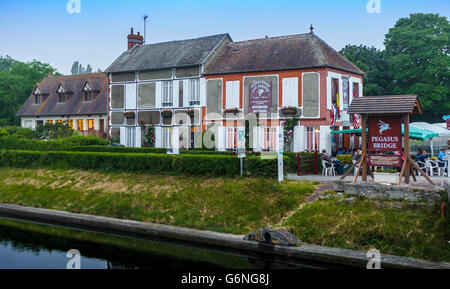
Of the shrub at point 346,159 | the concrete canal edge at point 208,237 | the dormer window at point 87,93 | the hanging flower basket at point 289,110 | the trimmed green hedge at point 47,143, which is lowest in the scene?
the concrete canal edge at point 208,237

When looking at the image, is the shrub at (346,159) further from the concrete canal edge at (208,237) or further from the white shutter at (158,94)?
the white shutter at (158,94)

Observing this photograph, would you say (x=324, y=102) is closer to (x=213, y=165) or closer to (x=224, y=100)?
(x=224, y=100)

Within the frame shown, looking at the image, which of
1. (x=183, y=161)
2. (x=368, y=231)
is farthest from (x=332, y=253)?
(x=183, y=161)

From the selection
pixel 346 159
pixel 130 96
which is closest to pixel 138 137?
pixel 130 96

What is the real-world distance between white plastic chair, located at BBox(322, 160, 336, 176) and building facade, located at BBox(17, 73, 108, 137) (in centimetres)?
2079

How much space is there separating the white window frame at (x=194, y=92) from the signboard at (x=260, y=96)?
13.4ft

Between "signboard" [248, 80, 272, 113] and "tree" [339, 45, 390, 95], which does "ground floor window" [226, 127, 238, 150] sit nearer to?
"signboard" [248, 80, 272, 113]

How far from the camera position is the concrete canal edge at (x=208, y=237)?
10.1 metres

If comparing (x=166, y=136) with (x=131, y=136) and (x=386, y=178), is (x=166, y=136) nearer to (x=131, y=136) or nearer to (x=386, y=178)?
(x=131, y=136)

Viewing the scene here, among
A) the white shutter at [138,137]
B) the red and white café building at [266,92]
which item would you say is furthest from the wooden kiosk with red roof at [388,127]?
the white shutter at [138,137]

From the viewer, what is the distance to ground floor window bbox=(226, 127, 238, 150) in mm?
27344

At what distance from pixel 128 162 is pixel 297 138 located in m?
10.4

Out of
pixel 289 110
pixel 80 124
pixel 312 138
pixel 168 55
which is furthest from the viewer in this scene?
pixel 80 124

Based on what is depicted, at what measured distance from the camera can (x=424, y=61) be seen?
38.8 meters
